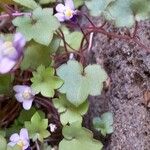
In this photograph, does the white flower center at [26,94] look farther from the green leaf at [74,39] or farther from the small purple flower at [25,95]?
the green leaf at [74,39]

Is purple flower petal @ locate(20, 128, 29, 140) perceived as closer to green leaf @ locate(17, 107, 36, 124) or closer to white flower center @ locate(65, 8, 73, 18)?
green leaf @ locate(17, 107, 36, 124)

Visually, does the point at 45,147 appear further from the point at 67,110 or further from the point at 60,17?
the point at 60,17

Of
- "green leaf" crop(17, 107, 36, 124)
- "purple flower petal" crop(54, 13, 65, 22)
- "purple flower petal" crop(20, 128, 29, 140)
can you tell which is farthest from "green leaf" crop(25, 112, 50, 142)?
"purple flower petal" crop(54, 13, 65, 22)

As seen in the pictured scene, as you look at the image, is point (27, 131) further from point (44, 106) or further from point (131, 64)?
point (131, 64)

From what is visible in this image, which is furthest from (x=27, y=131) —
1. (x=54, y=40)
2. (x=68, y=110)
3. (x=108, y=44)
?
(x=108, y=44)

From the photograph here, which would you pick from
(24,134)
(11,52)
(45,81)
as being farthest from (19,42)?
(24,134)

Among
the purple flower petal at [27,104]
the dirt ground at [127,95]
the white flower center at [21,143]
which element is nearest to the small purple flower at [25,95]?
the purple flower petal at [27,104]
